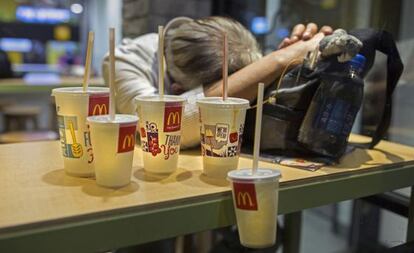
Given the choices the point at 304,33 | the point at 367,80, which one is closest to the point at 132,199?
the point at 304,33

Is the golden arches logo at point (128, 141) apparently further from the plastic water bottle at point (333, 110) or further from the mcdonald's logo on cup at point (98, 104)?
the plastic water bottle at point (333, 110)

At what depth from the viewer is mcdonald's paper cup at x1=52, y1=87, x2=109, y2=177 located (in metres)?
0.81

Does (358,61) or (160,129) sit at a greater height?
(358,61)

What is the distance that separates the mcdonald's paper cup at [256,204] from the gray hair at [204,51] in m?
0.41

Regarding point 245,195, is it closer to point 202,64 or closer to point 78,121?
point 78,121

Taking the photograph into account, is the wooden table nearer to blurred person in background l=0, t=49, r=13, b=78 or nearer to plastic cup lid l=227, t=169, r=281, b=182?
plastic cup lid l=227, t=169, r=281, b=182

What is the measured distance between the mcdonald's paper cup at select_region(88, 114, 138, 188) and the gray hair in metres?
0.38

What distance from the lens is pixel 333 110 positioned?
986 mm

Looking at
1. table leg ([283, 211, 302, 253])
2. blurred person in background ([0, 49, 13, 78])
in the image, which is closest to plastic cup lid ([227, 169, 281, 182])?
table leg ([283, 211, 302, 253])

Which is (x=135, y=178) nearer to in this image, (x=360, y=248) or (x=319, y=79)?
(x=319, y=79)

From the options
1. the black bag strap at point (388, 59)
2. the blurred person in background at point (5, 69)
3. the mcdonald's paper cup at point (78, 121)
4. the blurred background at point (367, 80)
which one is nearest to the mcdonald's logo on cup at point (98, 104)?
the mcdonald's paper cup at point (78, 121)

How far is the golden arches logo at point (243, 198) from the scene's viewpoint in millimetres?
740

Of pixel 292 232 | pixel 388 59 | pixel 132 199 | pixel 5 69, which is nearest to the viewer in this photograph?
pixel 132 199

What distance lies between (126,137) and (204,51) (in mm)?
440
